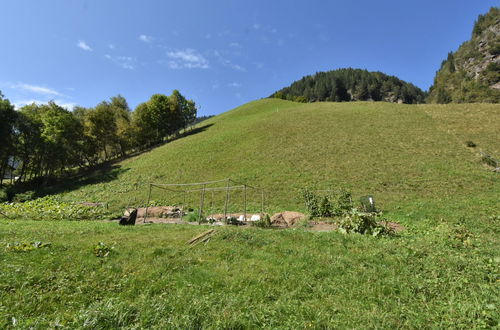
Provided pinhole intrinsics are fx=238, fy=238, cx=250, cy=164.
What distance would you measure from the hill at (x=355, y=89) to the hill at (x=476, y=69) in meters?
21.4

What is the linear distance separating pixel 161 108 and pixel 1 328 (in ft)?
192

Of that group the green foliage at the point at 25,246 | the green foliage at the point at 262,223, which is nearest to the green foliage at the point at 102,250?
the green foliage at the point at 25,246

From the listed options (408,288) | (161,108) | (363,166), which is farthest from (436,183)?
(161,108)

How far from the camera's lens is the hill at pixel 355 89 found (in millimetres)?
132000

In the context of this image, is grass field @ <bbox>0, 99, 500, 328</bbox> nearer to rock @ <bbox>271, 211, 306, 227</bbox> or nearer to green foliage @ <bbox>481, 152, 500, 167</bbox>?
rock @ <bbox>271, 211, 306, 227</bbox>

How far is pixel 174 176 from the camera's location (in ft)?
102

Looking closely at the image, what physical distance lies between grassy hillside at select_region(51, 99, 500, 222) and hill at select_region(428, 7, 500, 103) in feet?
202

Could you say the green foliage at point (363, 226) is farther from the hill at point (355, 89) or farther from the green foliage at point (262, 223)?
the hill at point (355, 89)

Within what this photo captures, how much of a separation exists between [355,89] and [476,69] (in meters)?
52.1

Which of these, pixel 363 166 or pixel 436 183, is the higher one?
pixel 363 166

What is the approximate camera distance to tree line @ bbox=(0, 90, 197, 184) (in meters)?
32.7

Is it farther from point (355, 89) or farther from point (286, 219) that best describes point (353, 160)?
point (355, 89)

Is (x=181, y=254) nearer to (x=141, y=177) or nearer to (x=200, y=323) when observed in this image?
(x=200, y=323)

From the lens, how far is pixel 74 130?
3891cm
